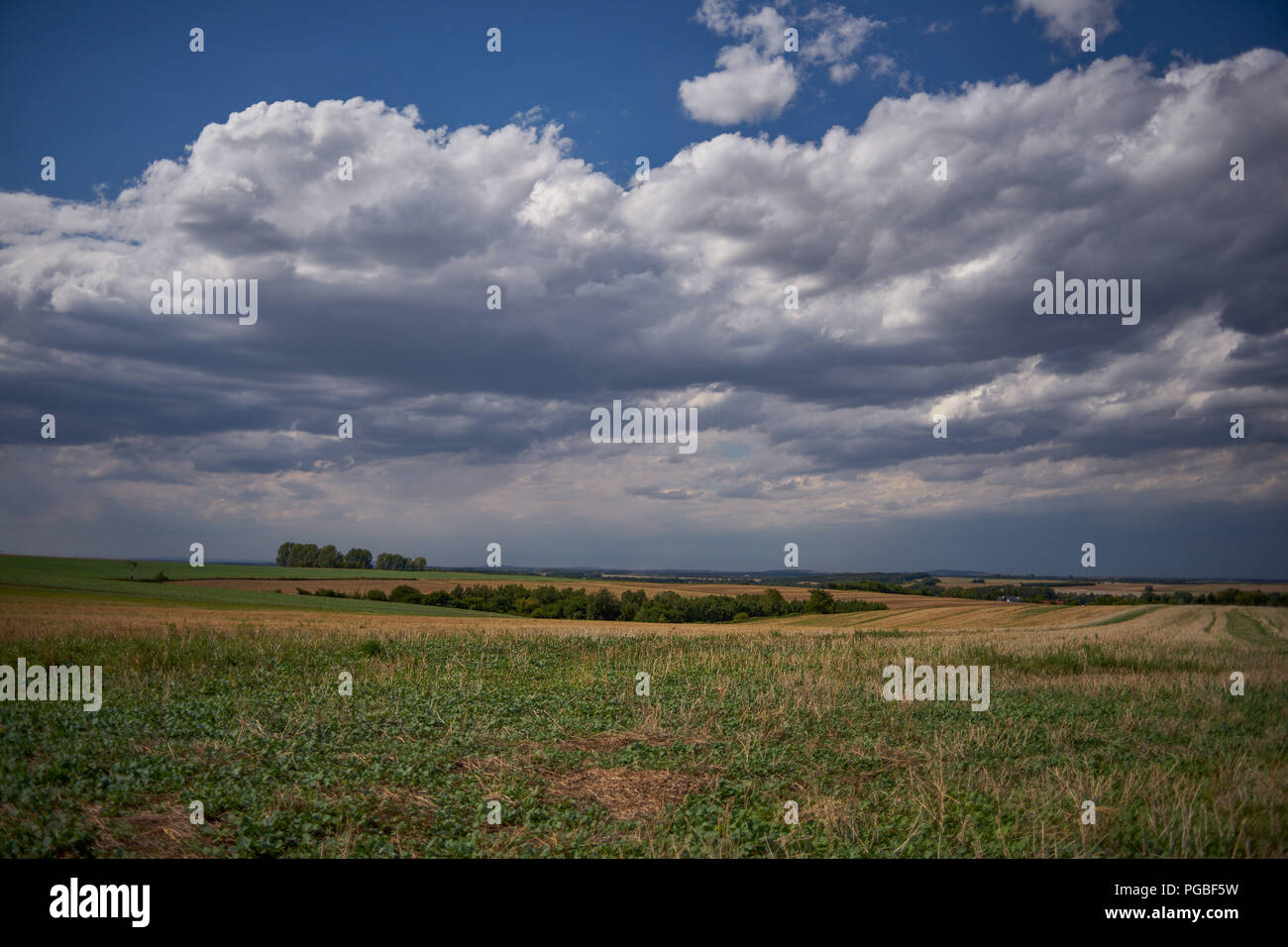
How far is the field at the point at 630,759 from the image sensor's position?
26.0 ft

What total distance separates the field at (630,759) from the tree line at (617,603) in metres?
64.8

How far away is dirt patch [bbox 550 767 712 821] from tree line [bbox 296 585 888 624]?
72385 millimetres

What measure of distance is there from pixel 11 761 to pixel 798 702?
43.5ft

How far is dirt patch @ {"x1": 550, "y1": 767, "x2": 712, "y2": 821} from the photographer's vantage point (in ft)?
30.6

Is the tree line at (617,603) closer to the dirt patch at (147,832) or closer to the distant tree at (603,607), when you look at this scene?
the distant tree at (603,607)

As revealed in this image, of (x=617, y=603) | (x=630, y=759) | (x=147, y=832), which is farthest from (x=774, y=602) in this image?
(x=147, y=832)

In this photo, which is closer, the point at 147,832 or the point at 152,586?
the point at 147,832

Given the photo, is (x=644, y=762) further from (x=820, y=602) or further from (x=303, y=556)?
(x=303, y=556)

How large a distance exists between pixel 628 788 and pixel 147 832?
585 centimetres

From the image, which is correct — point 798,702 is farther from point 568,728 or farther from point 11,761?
point 11,761

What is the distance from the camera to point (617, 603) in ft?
298

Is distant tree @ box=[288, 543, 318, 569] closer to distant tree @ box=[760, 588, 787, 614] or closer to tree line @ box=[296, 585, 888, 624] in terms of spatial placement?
tree line @ box=[296, 585, 888, 624]
